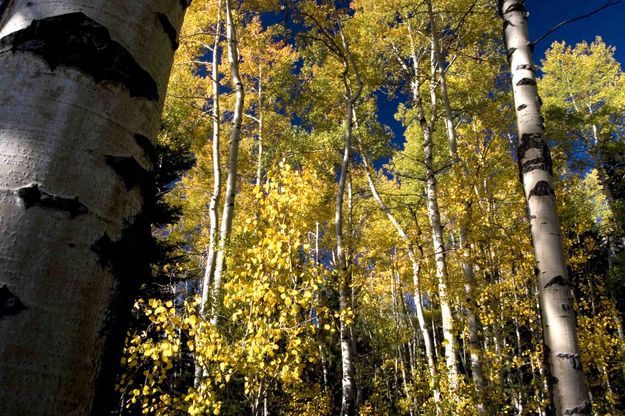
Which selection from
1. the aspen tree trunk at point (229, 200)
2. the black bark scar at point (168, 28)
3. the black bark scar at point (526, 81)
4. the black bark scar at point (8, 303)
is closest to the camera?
the black bark scar at point (8, 303)

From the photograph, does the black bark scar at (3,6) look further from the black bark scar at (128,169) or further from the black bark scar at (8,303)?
the black bark scar at (8,303)

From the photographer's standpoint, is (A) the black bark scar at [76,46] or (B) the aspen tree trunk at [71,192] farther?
(A) the black bark scar at [76,46]

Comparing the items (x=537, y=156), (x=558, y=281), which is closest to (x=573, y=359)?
(x=558, y=281)

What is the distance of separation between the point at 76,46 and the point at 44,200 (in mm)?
224

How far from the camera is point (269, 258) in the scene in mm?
4289

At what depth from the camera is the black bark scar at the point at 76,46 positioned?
51 centimetres

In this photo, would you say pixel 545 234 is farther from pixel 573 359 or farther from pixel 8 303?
pixel 8 303

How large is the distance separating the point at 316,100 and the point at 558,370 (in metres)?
9.37

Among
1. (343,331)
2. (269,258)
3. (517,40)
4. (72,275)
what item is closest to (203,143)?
(343,331)

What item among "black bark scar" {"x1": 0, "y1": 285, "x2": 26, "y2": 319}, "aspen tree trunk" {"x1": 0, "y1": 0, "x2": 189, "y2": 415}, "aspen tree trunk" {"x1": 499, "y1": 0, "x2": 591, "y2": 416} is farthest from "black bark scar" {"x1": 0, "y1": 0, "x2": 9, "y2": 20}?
"aspen tree trunk" {"x1": 499, "y1": 0, "x2": 591, "y2": 416}

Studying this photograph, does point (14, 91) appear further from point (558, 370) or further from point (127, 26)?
point (558, 370)

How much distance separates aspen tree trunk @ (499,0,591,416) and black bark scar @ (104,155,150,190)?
2.46 metres

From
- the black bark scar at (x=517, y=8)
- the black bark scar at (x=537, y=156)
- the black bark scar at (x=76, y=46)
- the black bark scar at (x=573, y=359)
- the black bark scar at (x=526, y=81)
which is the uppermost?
the black bark scar at (x=517, y=8)

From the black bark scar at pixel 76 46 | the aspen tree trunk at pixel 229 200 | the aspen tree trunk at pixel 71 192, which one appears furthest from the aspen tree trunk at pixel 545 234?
the aspen tree trunk at pixel 229 200
